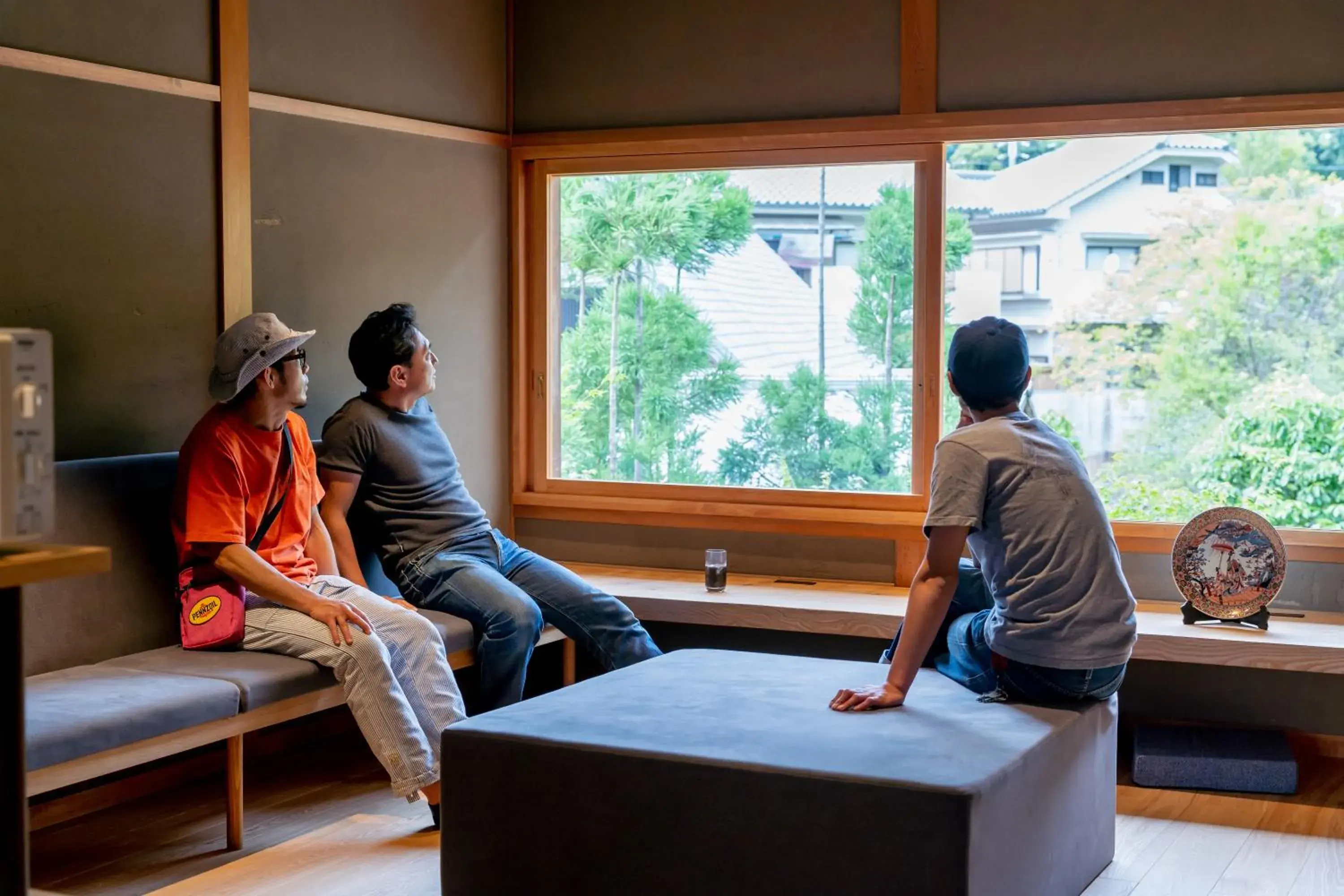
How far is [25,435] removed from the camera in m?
1.64

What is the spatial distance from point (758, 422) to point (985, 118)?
1.25 meters

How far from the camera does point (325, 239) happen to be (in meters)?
4.42

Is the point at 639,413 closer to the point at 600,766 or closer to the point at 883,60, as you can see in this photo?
the point at 883,60

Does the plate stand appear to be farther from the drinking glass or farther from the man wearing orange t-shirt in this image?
the man wearing orange t-shirt

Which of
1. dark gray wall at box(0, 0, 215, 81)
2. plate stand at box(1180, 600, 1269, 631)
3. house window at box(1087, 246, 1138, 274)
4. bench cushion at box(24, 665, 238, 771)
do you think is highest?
dark gray wall at box(0, 0, 215, 81)

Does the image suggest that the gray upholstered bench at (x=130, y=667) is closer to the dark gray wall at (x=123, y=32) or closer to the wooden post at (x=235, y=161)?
the wooden post at (x=235, y=161)

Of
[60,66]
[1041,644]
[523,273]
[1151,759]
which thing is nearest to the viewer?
[1041,644]

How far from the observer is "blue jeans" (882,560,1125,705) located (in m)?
3.10

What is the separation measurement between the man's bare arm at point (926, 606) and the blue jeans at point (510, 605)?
4.25ft

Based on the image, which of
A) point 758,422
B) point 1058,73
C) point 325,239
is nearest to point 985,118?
point 1058,73

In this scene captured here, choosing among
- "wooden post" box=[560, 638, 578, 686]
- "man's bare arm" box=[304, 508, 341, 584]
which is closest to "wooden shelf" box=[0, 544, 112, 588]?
"man's bare arm" box=[304, 508, 341, 584]

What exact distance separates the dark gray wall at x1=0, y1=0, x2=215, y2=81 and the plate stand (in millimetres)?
3114

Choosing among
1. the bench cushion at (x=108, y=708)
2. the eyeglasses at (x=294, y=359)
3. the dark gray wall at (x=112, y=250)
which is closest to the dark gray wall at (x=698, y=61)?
the dark gray wall at (x=112, y=250)

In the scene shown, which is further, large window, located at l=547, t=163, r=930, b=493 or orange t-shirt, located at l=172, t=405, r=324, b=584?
large window, located at l=547, t=163, r=930, b=493
